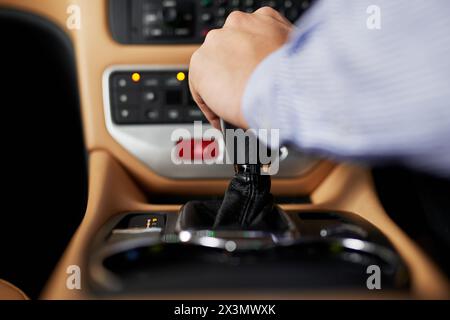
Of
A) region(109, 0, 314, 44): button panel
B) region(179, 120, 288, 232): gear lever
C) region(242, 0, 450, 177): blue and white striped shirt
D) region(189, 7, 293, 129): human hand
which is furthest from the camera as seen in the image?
region(109, 0, 314, 44): button panel

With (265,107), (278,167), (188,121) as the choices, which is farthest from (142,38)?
(265,107)

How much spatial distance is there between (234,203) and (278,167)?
144mm

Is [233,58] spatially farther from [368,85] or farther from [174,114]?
[174,114]

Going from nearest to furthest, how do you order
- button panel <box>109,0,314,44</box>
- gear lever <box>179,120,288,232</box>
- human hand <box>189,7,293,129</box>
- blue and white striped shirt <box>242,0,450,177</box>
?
1. blue and white striped shirt <box>242,0,450,177</box>
2. human hand <box>189,7,293,129</box>
3. gear lever <box>179,120,288,232</box>
4. button panel <box>109,0,314,44</box>

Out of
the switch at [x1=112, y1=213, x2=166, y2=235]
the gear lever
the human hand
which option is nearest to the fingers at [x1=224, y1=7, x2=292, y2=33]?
the human hand

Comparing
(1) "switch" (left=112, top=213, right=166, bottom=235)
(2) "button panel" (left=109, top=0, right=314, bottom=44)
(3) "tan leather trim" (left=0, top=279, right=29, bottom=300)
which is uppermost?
(2) "button panel" (left=109, top=0, right=314, bottom=44)

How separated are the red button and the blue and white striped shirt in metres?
0.29

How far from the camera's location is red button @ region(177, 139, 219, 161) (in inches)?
24.8

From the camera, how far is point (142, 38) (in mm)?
625

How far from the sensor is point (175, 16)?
24.2 inches

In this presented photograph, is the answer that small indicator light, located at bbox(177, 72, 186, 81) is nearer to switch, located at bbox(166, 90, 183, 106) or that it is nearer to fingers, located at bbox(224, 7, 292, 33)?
switch, located at bbox(166, 90, 183, 106)

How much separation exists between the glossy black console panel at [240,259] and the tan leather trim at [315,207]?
13mm

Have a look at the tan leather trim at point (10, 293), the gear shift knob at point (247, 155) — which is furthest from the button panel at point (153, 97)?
the tan leather trim at point (10, 293)

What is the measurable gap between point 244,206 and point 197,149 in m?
0.15
